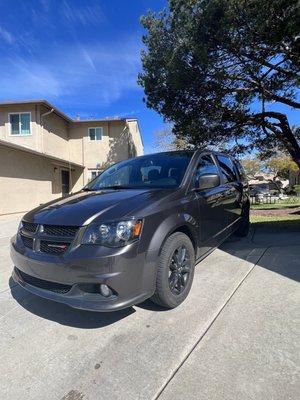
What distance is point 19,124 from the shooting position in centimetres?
2166

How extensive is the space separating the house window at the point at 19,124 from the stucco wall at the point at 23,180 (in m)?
2.83

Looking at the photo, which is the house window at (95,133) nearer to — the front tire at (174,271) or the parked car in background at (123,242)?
the parked car in background at (123,242)

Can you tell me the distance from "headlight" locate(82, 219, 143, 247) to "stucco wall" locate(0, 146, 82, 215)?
14.0m

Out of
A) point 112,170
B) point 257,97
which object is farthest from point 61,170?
point 112,170

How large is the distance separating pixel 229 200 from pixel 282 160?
42150 mm

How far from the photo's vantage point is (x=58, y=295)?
126 inches

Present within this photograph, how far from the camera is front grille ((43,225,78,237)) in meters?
3.14

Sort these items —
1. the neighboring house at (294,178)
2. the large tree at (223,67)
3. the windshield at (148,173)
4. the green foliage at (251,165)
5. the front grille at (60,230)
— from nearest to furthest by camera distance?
the front grille at (60,230), the windshield at (148,173), the large tree at (223,67), the neighboring house at (294,178), the green foliage at (251,165)

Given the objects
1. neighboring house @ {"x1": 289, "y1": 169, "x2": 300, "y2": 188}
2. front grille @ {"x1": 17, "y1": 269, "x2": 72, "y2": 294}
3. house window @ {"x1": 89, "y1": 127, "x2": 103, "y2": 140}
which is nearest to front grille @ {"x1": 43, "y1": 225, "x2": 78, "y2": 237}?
front grille @ {"x1": 17, "y1": 269, "x2": 72, "y2": 294}

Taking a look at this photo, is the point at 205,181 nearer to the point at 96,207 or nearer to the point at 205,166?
the point at 205,166

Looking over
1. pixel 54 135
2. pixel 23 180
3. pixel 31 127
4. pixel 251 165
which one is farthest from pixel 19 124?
pixel 251 165

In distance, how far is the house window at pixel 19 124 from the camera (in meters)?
21.5

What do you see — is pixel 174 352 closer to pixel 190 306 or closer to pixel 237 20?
pixel 190 306

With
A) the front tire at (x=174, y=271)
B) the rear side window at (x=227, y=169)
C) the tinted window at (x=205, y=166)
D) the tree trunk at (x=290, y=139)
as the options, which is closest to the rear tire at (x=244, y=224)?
the rear side window at (x=227, y=169)
